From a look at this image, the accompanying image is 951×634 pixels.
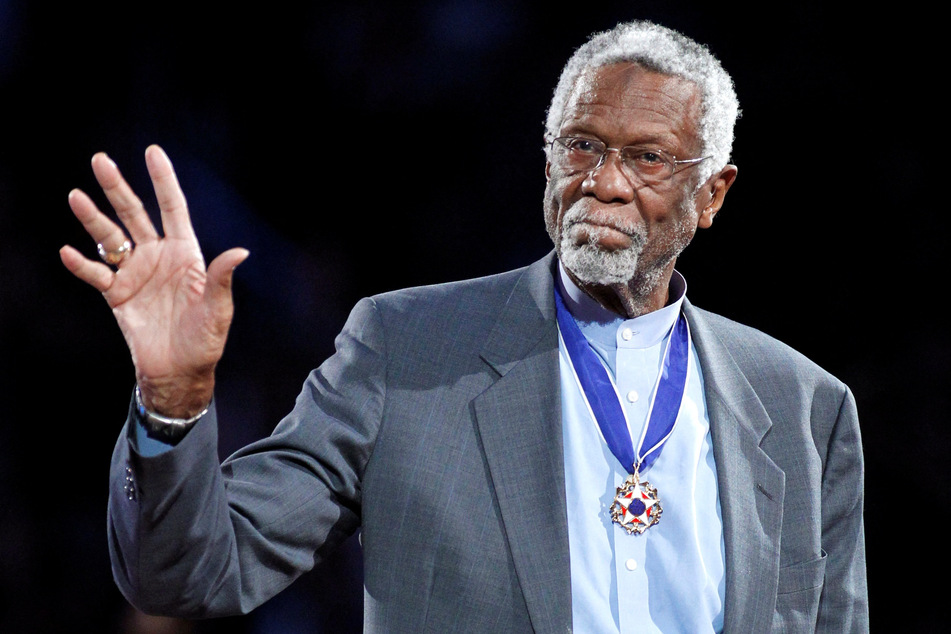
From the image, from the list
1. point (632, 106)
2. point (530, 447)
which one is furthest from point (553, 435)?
point (632, 106)

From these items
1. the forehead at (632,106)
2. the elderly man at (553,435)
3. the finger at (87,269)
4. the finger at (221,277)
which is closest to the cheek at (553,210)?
the elderly man at (553,435)

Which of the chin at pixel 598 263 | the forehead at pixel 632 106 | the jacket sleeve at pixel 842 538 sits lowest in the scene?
the jacket sleeve at pixel 842 538

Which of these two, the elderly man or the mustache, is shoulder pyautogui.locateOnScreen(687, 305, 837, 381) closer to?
the elderly man

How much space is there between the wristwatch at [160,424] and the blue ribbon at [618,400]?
861 mm

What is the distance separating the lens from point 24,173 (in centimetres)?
351

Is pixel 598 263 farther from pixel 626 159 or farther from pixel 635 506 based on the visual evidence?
pixel 635 506

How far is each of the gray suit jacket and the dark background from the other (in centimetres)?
171

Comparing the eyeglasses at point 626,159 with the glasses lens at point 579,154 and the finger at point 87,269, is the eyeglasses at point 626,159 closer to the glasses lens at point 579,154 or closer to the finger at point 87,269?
A: the glasses lens at point 579,154

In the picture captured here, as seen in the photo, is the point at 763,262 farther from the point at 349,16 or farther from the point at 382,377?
the point at 382,377

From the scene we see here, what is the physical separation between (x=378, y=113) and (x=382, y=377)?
2.06 m

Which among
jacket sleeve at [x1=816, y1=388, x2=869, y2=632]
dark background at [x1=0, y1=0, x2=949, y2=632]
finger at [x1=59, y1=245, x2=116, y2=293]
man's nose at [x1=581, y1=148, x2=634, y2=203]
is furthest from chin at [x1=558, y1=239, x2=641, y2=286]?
dark background at [x1=0, y1=0, x2=949, y2=632]

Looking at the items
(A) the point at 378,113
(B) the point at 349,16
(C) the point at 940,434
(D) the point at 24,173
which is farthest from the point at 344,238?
(C) the point at 940,434

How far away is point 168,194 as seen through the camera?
60.9 inches

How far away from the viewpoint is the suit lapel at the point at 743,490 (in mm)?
2027
